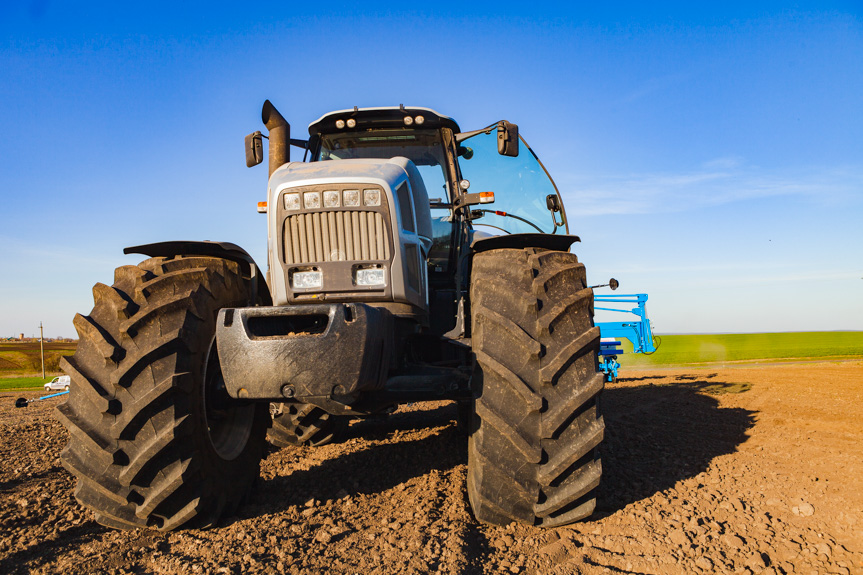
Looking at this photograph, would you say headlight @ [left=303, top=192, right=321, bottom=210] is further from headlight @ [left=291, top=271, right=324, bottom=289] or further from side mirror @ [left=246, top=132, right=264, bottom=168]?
side mirror @ [left=246, top=132, right=264, bottom=168]

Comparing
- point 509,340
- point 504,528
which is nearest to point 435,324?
point 509,340

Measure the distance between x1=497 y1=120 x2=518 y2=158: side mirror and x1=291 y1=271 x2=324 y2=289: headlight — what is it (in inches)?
68.4

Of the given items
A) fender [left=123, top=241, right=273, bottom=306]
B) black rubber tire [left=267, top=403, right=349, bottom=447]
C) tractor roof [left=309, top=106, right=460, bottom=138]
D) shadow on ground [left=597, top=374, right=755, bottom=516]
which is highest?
tractor roof [left=309, top=106, right=460, bottom=138]

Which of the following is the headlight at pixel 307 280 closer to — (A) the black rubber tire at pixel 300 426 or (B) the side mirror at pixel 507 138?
(B) the side mirror at pixel 507 138

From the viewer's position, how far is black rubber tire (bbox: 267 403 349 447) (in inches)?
208

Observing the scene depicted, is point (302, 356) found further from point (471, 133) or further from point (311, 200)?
point (471, 133)

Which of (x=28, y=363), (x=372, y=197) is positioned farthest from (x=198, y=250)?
(x=28, y=363)

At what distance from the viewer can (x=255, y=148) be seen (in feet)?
14.2

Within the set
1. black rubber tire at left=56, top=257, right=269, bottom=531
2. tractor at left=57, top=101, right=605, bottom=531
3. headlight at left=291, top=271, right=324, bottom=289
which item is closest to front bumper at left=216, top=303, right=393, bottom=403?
tractor at left=57, top=101, right=605, bottom=531

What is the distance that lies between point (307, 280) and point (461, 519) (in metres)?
1.63

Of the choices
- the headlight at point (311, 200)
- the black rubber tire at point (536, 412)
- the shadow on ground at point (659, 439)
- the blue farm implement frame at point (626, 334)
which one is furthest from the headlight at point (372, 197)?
the blue farm implement frame at point (626, 334)

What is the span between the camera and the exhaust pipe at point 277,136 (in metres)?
4.22

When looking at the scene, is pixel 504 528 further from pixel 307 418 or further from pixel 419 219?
pixel 307 418

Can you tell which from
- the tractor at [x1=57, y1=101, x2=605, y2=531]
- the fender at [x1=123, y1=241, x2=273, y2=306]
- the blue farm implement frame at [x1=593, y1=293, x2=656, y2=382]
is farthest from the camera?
the blue farm implement frame at [x1=593, y1=293, x2=656, y2=382]
